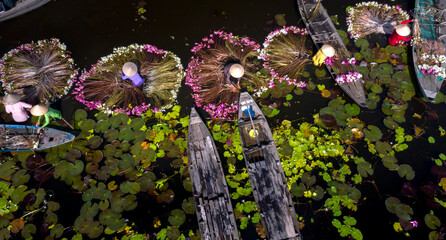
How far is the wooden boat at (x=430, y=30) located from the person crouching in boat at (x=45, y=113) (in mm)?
7143

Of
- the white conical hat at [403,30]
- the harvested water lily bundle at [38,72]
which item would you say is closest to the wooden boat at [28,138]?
the harvested water lily bundle at [38,72]

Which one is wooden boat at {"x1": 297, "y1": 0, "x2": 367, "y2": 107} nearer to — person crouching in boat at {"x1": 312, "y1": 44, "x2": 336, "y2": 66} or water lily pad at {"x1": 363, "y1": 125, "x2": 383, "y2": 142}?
person crouching in boat at {"x1": 312, "y1": 44, "x2": 336, "y2": 66}

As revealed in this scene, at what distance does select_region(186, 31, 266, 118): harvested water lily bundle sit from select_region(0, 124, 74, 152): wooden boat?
2.70 metres

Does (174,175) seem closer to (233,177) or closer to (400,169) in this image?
(233,177)

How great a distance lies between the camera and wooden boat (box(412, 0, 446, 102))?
4891 millimetres

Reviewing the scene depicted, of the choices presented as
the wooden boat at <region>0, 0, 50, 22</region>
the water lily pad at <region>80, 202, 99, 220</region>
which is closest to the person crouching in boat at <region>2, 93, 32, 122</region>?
the water lily pad at <region>80, 202, 99, 220</region>

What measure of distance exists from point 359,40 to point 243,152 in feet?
12.6

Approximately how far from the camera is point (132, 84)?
5.29 meters

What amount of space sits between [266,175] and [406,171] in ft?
8.70

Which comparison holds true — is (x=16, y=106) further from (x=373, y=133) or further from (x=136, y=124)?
(x=373, y=133)

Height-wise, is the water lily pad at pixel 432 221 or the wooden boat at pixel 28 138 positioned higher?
the wooden boat at pixel 28 138

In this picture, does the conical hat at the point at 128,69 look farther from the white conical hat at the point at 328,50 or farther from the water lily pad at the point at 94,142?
the white conical hat at the point at 328,50

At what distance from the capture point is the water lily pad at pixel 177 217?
430cm

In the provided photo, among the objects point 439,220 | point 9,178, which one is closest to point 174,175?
point 9,178
